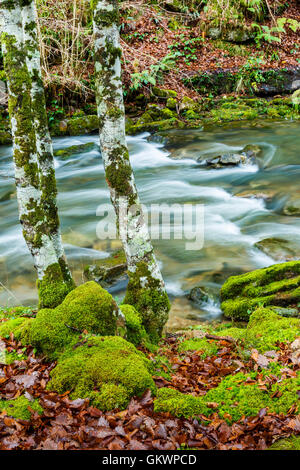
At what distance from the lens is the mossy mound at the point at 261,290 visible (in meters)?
6.48

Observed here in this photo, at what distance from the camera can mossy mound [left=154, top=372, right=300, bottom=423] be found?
10.5 feet

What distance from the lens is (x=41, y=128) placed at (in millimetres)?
4754

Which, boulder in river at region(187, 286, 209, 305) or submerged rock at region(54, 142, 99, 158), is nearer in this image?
boulder in river at region(187, 286, 209, 305)

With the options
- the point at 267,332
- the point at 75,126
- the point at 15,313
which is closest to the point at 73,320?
the point at 15,313

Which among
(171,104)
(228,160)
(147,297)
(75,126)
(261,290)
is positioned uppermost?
(171,104)

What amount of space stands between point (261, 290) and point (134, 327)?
3011mm

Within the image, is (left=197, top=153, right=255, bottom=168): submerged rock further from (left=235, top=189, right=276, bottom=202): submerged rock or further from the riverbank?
the riverbank

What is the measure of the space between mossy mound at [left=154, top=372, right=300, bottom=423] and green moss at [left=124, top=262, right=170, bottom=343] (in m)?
1.64

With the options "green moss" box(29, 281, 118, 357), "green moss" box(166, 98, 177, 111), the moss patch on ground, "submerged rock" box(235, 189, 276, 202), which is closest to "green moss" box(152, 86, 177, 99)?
"green moss" box(166, 98, 177, 111)

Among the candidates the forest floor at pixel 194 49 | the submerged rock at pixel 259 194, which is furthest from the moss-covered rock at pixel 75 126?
the submerged rock at pixel 259 194

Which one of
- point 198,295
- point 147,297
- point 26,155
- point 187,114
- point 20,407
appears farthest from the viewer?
point 187,114

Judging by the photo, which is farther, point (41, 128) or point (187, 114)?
point (187, 114)

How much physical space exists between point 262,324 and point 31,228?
319 centimetres

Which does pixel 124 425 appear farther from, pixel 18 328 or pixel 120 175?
pixel 120 175
